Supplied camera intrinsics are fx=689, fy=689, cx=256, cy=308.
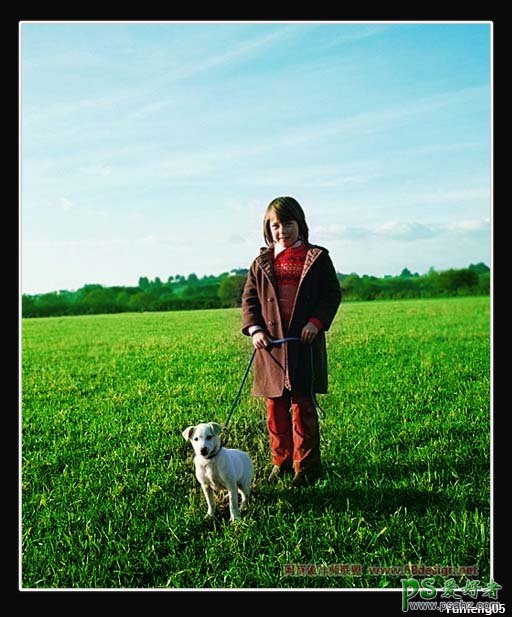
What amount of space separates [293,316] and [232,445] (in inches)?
33.8

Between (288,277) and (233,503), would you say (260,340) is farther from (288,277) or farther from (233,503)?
(233,503)

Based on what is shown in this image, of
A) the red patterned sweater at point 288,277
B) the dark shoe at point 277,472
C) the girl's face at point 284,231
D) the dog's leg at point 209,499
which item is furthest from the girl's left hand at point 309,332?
the dog's leg at point 209,499

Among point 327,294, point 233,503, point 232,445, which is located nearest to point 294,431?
point 232,445

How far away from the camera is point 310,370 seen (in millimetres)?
3525

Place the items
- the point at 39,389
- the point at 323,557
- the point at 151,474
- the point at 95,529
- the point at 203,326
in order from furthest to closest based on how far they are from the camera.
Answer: the point at 39,389
the point at 203,326
the point at 151,474
the point at 95,529
the point at 323,557

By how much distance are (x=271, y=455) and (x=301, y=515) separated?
0.49 metres

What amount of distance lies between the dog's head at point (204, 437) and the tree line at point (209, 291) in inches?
37.7

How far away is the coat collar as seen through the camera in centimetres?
347

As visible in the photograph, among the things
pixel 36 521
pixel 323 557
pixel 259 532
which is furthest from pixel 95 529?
pixel 323 557

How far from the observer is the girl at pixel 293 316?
348cm

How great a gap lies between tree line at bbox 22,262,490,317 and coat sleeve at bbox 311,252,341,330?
35 centimetres

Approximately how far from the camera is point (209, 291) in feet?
13.1

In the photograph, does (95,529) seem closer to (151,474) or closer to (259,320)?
(151,474)

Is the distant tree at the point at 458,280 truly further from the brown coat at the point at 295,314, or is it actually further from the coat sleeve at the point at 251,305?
the coat sleeve at the point at 251,305
